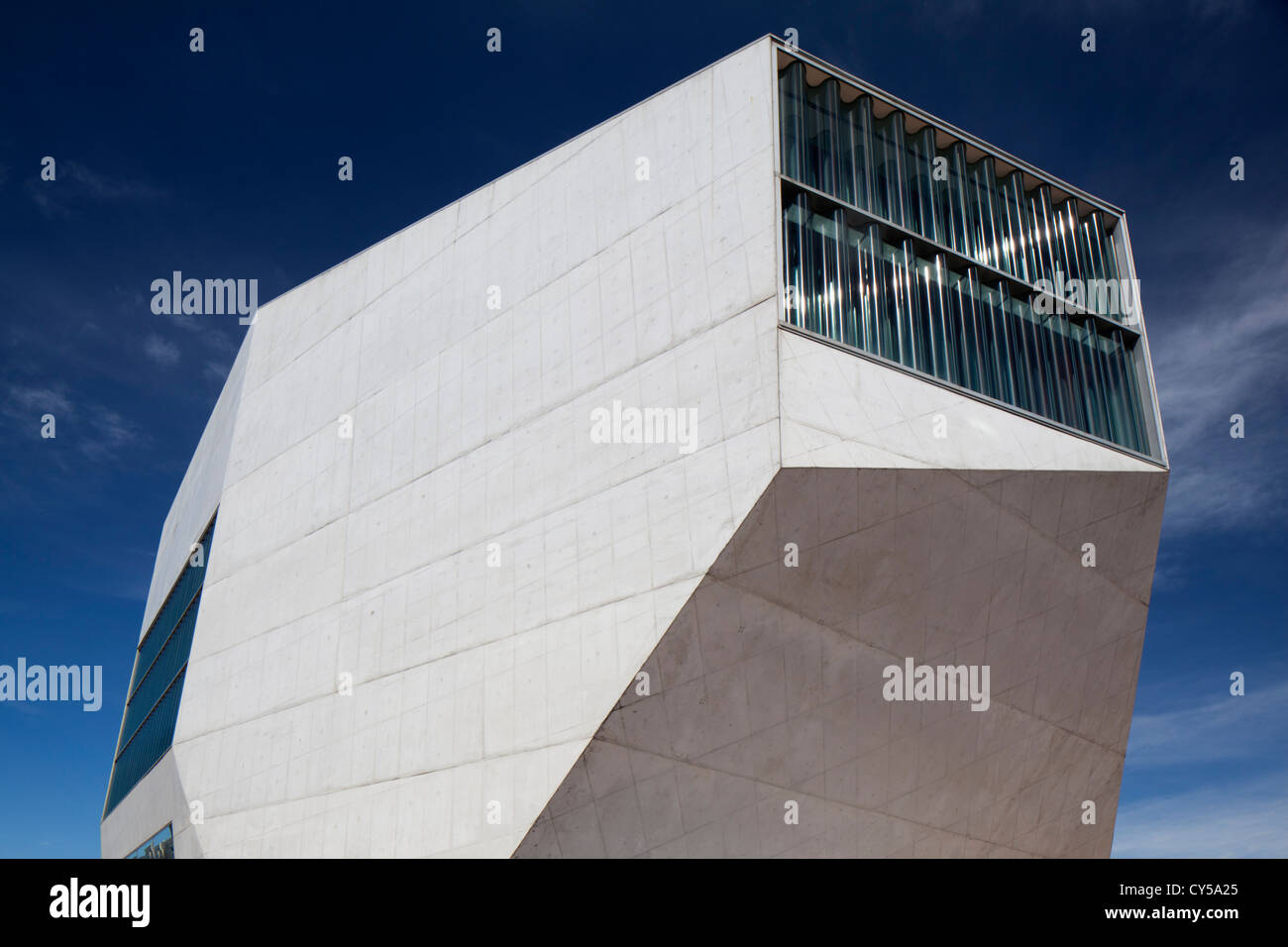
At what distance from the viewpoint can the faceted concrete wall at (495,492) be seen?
1430 centimetres

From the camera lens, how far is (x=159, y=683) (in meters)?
30.6

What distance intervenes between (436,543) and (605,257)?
553cm

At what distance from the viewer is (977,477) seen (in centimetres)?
1480

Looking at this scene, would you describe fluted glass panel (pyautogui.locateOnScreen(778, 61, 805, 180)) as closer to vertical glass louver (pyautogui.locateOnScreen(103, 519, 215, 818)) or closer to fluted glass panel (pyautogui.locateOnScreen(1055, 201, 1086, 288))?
fluted glass panel (pyautogui.locateOnScreen(1055, 201, 1086, 288))

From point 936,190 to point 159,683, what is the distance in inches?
1003

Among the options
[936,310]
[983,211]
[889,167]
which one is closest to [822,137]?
[889,167]

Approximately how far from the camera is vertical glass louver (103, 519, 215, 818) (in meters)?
26.5

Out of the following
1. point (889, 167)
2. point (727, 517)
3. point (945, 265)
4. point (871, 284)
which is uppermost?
point (889, 167)

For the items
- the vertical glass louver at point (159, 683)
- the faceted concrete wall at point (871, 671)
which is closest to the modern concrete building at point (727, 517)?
the faceted concrete wall at point (871, 671)

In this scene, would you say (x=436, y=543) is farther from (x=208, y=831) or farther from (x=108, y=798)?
(x=108, y=798)

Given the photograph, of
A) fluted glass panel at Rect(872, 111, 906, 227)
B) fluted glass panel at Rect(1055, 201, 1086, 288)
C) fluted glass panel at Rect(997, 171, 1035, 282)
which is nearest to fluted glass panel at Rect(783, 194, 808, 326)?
fluted glass panel at Rect(872, 111, 906, 227)

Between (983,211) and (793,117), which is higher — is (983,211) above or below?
below

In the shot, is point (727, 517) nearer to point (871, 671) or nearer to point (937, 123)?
point (871, 671)

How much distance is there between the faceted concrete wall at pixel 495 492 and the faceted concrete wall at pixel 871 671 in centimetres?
62
